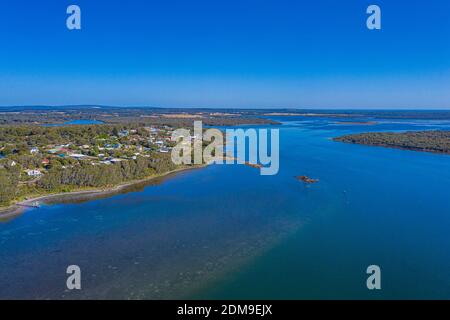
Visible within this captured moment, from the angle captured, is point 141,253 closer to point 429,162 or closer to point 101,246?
point 101,246

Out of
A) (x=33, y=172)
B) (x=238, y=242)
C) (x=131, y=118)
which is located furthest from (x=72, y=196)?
(x=131, y=118)

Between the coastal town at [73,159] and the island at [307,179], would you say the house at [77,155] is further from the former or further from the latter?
the island at [307,179]

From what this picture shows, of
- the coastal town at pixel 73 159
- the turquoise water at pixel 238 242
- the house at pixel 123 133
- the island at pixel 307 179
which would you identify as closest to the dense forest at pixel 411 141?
the turquoise water at pixel 238 242

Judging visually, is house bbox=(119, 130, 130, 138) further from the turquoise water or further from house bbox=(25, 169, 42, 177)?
the turquoise water

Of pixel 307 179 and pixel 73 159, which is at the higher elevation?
pixel 73 159

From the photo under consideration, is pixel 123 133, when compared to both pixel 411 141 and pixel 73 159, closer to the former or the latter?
pixel 73 159
